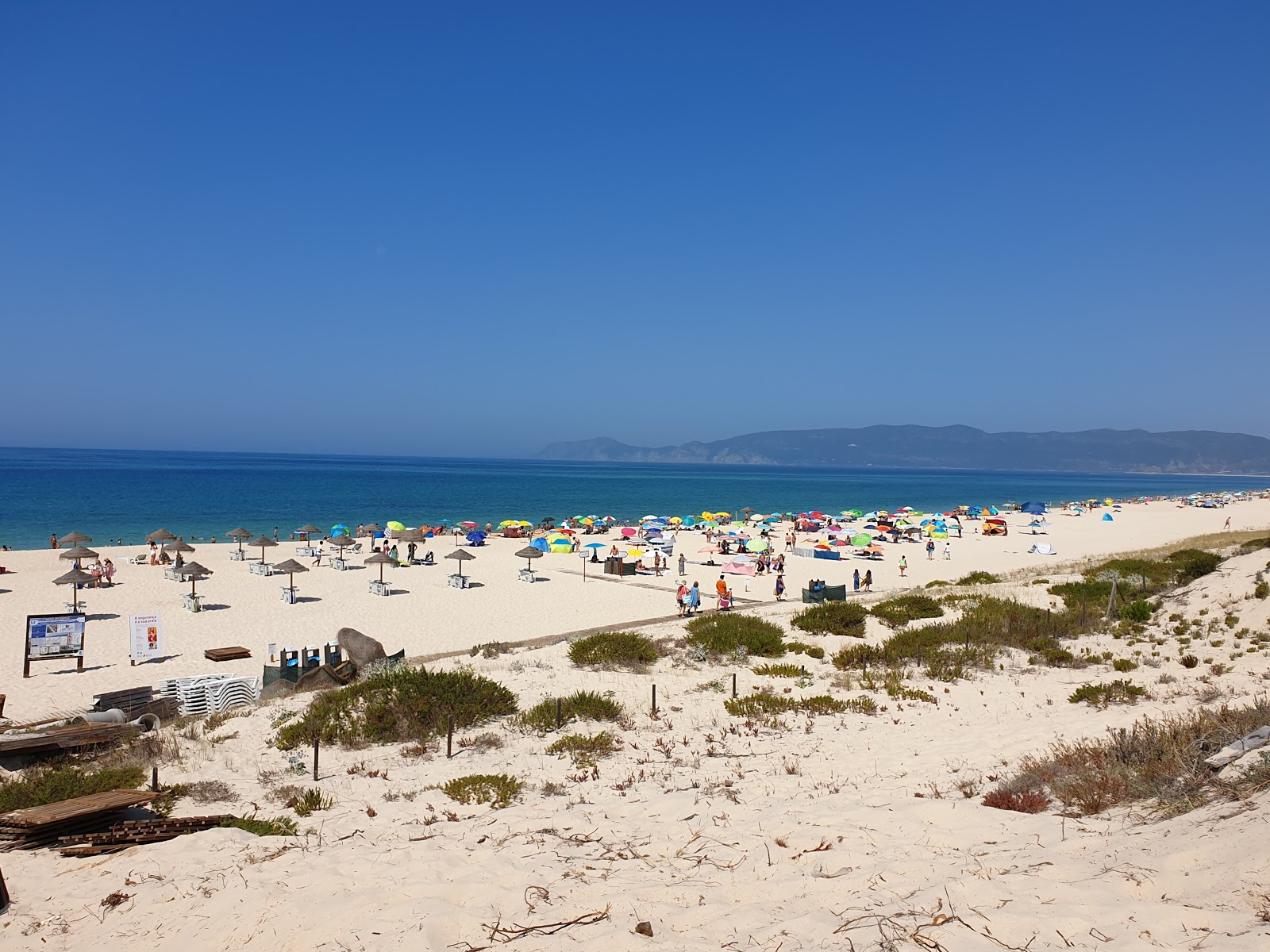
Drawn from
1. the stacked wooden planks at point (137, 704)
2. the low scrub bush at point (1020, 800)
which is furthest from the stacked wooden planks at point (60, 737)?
the low scrub bush at point (1020, 800)

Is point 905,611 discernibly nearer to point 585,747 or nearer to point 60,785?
point 585,747

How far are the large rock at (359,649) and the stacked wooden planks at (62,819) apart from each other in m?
7.50

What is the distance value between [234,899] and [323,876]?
1.94ft

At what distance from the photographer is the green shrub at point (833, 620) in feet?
53.5

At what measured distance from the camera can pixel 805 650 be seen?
14.4 m

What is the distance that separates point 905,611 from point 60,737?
15992 mm

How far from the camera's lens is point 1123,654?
13.6m

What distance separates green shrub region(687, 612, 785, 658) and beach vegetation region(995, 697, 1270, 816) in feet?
22.7

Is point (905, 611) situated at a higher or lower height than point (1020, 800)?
lower

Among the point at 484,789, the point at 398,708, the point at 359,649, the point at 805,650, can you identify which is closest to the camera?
the point at 484,789

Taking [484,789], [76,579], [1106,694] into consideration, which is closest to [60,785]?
[484,789]

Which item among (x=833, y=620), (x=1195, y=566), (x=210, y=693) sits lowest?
(x=210, y=693)

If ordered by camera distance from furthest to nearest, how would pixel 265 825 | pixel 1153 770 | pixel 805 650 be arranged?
pixel 805 650, pixel 265 825, pixel 1153 770

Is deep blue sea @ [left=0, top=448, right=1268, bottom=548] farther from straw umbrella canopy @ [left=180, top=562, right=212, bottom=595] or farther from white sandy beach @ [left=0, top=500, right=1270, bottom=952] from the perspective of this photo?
white sandy beach @ [left=0, top=500, right=1270, bottom=952]
